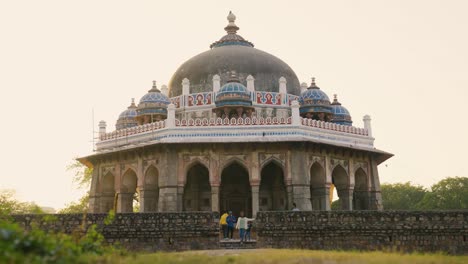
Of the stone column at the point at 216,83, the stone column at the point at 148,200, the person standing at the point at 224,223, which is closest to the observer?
the person standing at the point at 224,223

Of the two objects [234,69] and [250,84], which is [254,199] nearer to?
[250,84]

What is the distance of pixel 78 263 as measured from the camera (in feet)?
22.3

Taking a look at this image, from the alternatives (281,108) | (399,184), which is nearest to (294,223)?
(281,108)

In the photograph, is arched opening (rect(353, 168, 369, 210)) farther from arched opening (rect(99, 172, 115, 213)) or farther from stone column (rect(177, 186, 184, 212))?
arched opening (rect(99, 172, 115, 213))

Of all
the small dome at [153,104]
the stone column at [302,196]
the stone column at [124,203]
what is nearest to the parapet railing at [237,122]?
the small dome at [153,104]

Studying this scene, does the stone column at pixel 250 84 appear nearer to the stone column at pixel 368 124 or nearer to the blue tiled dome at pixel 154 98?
the blue tiled dome at pixel 154 98

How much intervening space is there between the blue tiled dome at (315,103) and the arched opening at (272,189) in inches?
103

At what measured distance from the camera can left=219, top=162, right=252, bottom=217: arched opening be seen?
2317 centimetres

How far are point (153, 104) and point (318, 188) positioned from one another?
7156 millimetres

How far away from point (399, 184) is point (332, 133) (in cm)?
2998

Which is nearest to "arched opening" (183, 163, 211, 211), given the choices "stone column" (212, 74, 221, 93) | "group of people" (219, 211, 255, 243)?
"stone column" (212, 74, 221, 93)

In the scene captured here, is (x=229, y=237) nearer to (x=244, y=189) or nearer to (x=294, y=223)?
(x=294, y=223)

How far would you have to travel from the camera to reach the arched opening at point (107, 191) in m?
23.7

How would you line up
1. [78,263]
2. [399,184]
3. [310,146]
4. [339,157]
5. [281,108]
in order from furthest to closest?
1. [399,184]
2. [281,108]
3. [339,157]
4. [310,146]
5. [78,263]
